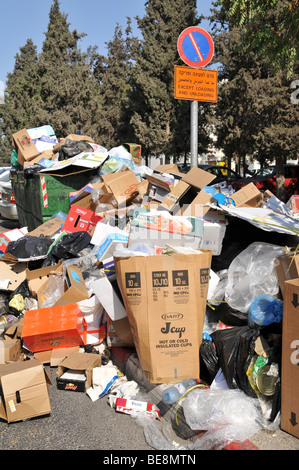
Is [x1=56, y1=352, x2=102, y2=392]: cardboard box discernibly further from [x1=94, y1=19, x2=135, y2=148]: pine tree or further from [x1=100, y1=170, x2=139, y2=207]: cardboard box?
[x1=94, y1=19, x2=135, y2=148]: pine tree

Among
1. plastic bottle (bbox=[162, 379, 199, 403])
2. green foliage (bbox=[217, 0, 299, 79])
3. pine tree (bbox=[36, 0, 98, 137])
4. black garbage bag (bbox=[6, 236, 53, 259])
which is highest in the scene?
pine tree (bbox=[36, 0, 98, 137])

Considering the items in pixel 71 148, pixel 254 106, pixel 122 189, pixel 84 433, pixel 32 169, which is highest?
pixel 254 106

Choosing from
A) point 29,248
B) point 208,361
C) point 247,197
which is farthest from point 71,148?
point 208,361

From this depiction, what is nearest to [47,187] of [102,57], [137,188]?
[137,188]

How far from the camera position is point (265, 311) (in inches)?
111

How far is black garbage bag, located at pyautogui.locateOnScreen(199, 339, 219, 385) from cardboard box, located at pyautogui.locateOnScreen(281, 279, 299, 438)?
596 millimetres

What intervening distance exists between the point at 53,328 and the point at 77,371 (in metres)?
0.45

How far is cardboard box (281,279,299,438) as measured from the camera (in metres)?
2.31

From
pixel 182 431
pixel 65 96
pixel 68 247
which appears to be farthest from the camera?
pixel 65 96

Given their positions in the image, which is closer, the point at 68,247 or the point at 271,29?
the point at 271,29

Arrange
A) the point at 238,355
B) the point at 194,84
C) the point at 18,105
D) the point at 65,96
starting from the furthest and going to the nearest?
1. the point at 18,105
2. the point at 65,96
3. the point at 194,84
4. the point at 238,355

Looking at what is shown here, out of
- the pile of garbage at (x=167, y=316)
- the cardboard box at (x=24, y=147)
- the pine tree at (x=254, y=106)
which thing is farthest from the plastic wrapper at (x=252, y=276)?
the pine tree at (x=254, y=106)

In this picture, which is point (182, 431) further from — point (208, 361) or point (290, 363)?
point (290, 363)

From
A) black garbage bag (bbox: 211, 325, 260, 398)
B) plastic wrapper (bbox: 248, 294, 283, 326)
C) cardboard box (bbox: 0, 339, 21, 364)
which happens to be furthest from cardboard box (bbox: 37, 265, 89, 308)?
plastic wrapper (bbox: 248, 294, 283, 326)
